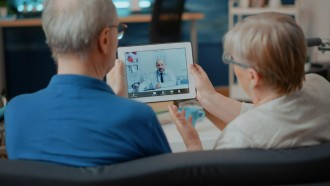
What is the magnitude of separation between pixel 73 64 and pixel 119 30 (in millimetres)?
190

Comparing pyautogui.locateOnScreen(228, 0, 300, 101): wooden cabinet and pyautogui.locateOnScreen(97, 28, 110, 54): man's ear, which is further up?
pyautogui.locateOnScreen(97, 28, 110, 54): man's ear

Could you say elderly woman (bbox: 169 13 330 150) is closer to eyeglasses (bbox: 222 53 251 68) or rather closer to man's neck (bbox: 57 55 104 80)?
eyeglasses (bbox: 222 53 251 68)

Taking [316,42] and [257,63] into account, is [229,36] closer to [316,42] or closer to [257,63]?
[257,63]

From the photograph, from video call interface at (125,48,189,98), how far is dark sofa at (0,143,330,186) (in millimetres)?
706

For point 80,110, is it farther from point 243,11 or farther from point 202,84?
point 243,11

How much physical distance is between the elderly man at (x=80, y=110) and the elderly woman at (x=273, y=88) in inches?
7.6

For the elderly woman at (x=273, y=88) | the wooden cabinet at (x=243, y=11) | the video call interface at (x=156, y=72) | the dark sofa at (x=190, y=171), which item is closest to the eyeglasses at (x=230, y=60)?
the elderly woman at (x=273, y=88)

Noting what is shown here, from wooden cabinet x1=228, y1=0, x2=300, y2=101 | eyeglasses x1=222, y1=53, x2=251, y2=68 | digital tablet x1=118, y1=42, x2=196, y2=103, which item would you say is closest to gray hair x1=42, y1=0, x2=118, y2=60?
eyeglasses x1=222, y1=53, x2=251, y2=68

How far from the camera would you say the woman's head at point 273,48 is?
1025 mm

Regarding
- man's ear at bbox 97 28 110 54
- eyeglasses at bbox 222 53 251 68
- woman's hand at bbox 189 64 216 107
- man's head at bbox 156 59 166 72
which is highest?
man's ear at bbox 97 28 110 54

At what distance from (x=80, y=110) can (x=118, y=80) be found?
0.42m

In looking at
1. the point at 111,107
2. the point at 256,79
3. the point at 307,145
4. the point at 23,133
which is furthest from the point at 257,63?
the point at 23,133

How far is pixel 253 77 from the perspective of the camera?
109 centimetres

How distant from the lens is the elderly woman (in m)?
1.03
